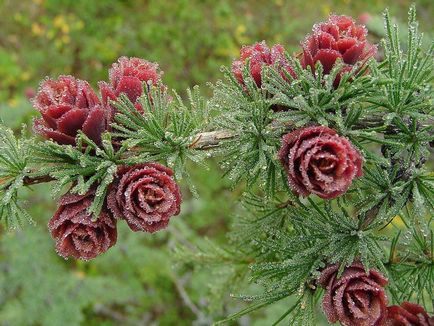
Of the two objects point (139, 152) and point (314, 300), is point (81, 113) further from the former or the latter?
point (314, 300)

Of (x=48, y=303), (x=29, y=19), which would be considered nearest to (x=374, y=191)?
(x=48, y=303)

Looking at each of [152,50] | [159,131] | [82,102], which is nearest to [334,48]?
[159,131]

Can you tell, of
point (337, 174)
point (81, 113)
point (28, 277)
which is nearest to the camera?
point (337, 174)

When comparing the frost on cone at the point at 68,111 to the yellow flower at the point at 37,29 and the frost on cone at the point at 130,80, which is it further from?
the yellow flower at the point at 37,29

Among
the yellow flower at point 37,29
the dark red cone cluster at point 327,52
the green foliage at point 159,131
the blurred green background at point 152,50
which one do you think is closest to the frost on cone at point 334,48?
the dark red cone cluster at point 327,52

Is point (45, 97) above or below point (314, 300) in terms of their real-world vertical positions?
above

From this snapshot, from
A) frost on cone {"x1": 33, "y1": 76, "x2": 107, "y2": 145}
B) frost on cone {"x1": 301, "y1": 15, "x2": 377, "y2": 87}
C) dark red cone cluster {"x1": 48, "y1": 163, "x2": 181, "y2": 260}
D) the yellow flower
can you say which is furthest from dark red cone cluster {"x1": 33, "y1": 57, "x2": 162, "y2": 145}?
the yellow flower

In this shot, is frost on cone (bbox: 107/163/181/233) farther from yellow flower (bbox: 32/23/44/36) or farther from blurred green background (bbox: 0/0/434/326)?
yellow flower (bbox: 32/23/44/36)
